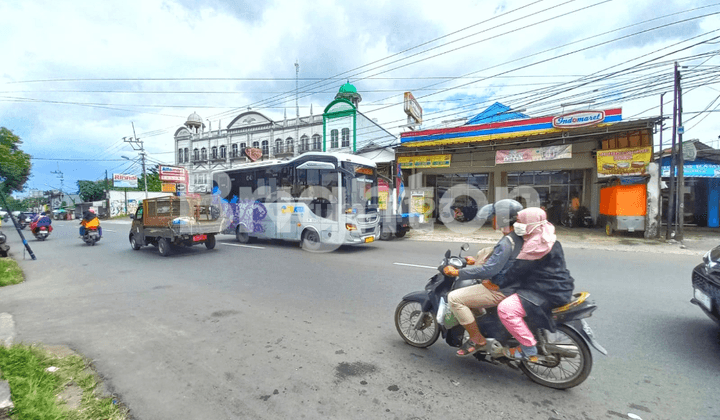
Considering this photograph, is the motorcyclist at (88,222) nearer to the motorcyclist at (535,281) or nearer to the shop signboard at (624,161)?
the motorcyclist at (535,281)

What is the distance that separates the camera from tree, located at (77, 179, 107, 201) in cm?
4812

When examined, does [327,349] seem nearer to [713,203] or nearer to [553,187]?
[553,187]

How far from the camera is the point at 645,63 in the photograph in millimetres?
10047

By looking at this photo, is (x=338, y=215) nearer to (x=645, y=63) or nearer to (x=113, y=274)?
(x=113, y=274)

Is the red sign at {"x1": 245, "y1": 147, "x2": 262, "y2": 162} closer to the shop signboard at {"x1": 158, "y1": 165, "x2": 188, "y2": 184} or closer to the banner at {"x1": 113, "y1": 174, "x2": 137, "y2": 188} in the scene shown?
the shop signboard at {"x1": 158, "y1": 165, "x2": 188, "y2": 184}

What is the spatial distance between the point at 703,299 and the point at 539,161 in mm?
13621

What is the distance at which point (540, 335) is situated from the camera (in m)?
2.87

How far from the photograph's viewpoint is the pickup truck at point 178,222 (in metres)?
10.0

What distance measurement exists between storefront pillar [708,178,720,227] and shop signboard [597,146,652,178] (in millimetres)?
7232

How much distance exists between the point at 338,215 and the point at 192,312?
221 inches

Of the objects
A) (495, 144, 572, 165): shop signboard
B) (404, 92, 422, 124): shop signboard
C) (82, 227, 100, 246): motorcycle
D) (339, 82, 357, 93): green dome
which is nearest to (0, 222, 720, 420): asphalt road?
(82, 227, 100, 246): motorcycle

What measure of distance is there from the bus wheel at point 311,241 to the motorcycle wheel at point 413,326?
716cm

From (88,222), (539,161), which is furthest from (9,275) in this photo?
(539,161)

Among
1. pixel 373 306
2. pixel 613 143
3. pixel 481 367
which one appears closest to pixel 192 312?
pixel 373 306
